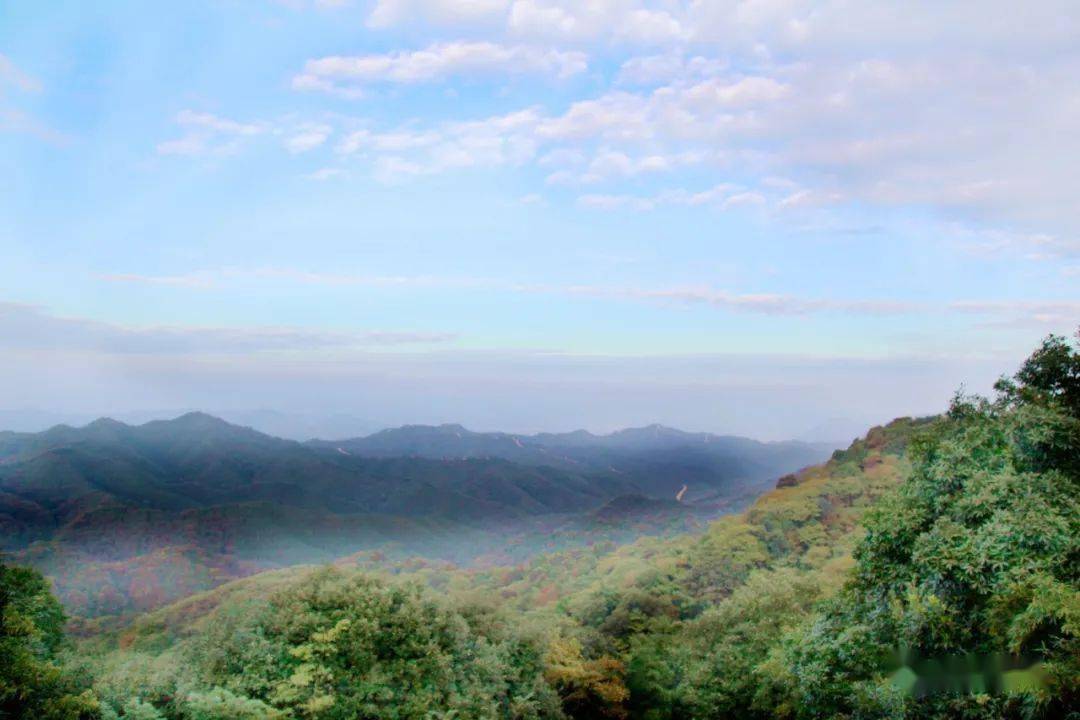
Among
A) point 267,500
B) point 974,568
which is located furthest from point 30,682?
point 267,500

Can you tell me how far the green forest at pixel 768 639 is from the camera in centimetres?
864

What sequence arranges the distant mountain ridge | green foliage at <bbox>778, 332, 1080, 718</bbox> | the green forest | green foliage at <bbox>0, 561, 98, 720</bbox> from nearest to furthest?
green foliage at <bbox>778, 332, 1080, 718</bbox> → the green forest → green foliage at <bbox>0, 561, 98, 720</bbox> → the distant mountain ridge

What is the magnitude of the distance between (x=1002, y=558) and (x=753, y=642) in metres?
9.14

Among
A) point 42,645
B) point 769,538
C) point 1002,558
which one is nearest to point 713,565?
point 769,538

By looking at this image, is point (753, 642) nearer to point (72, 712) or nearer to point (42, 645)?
point (72, 712)

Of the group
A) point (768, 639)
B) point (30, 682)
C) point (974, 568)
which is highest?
point (974, 568)

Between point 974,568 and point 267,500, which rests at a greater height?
point 974,568

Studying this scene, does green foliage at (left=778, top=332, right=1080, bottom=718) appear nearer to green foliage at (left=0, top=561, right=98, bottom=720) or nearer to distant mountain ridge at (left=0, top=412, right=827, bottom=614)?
green foliage at (left=0, top=561, right=98, bottom=720)

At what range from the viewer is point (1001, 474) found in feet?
32.2

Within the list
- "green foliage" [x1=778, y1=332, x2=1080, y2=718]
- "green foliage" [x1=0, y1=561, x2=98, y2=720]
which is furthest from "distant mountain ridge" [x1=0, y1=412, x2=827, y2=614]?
"green foliage" [x1=778, y1=332, x2=1080, y2=718]

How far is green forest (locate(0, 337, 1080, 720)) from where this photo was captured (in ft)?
28.3

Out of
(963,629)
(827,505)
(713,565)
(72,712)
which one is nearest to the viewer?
(963,629)

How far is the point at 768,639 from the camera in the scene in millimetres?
16594

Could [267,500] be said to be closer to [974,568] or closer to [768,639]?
[768,639]
